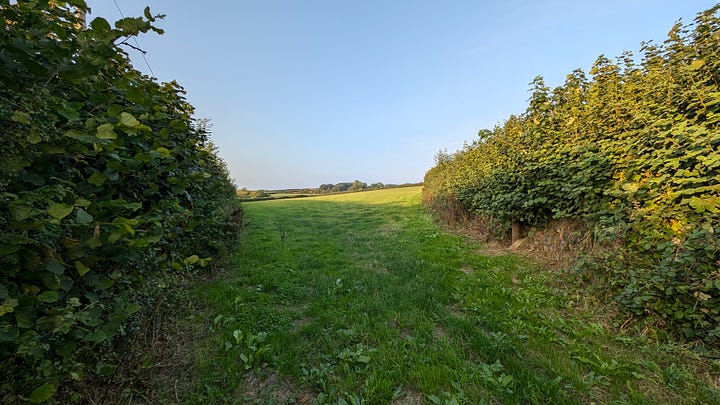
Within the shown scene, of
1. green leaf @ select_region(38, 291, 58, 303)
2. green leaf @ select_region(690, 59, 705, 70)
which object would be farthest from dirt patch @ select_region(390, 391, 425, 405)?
green leaf @ select_region(690, 59, 705, 70)

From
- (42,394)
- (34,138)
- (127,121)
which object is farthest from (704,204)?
(42,394)

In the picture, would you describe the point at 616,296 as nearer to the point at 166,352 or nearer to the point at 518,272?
the point at 518,272

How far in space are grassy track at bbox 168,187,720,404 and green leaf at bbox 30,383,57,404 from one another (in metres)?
1.11

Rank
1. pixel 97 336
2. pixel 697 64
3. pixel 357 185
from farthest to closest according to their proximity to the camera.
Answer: pixel 357 185 → pixel 697 64 → pixel 97 336

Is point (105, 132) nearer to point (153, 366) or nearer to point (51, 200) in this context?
point (51, 200)

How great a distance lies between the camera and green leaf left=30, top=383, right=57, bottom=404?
1.14 meters

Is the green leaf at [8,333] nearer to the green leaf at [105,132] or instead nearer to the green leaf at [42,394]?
the green leaf at [42,394]

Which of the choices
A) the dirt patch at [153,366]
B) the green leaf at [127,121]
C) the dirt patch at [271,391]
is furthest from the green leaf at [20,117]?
the dirt patch at [271,391]

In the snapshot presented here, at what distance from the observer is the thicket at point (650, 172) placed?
2.54 meters

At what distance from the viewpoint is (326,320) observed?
3.27 meters

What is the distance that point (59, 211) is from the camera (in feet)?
3.46

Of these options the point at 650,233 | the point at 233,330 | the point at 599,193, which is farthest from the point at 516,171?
the point at 233,330

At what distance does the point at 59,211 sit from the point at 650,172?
517cm

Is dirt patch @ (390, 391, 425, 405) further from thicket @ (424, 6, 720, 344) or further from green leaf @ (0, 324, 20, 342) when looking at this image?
thicket @ (424, 6, 720, 344)
